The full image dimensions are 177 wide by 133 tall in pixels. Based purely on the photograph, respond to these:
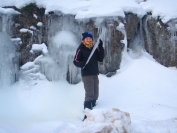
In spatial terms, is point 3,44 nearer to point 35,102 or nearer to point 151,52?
point 35,102

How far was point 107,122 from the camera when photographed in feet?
8.27

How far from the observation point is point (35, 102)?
17.0 ft

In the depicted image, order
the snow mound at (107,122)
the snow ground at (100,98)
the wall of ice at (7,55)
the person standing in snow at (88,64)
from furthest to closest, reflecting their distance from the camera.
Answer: the wall of ice at (7,55) → the person standing in snow at (88,64) → the snow ground at (100,98) → the snow mound at (107,122)

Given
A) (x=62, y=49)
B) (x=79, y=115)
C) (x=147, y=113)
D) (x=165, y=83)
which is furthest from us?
(x=62, y=49)

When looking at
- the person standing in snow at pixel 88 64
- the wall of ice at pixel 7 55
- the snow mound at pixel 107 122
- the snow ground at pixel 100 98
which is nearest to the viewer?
the snow mound at pixel 107 122

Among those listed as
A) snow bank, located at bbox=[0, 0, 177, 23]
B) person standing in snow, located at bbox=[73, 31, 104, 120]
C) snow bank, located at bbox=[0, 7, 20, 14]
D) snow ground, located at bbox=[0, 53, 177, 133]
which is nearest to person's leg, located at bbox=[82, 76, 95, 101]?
person standing in snow, located at bbox=[73, 31, 104, 120]

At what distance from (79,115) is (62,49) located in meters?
2.19

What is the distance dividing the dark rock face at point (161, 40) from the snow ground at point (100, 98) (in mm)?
268

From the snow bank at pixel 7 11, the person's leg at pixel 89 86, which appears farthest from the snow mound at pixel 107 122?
the snow bank at pixel 7 11

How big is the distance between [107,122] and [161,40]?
4.10m

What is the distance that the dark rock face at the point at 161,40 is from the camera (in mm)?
5664

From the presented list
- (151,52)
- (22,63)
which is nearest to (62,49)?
(22,63)

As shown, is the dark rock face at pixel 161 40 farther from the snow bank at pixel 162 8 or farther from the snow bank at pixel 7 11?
the snow bank at pixel 7 11

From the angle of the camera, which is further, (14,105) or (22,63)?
(22,63)
